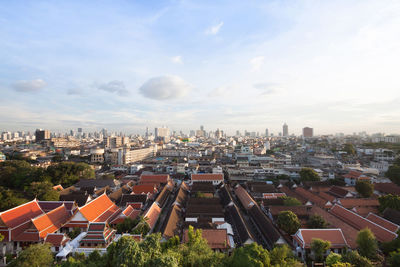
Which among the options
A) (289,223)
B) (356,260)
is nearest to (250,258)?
(356,260)

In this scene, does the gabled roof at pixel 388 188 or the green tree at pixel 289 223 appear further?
the gabled roof at pixel 388 188

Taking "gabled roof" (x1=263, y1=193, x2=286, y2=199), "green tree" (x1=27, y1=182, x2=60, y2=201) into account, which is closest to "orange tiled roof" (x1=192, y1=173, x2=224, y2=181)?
"gabled roof" (x1=263, y1=193, x2=286, y2=199)

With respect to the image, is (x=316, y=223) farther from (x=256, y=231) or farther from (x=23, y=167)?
→ (x=23, y=167)

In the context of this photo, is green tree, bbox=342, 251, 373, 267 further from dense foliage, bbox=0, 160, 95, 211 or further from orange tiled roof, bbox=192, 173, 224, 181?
dense foliage, bbox=0, 160, 95, 211

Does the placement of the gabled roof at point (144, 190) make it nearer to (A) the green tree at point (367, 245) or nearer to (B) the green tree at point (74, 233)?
(B) the green tree at point (74, 233)

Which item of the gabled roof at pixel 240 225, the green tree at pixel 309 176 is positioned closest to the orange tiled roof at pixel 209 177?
the gabled roof at pixel 240 225

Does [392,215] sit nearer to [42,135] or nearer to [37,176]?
[37,176]
